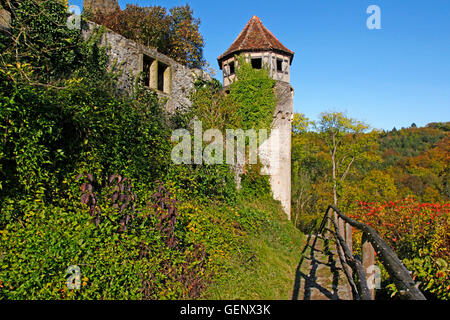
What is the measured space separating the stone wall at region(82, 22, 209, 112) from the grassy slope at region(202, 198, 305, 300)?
547 centimetres

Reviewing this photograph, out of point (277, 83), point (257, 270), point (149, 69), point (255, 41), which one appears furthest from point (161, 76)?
point (257, 270)

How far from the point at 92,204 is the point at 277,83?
512 inches

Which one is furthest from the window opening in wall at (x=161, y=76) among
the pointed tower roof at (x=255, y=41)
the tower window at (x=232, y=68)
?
the tower window at (x=232, y=68)

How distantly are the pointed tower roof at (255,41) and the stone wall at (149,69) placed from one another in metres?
4.85

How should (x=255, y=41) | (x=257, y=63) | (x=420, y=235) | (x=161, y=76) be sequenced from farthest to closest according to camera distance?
(x=257, y=63)
(x=255, y=41)
(x=161, y=76)
(x=420, y=235)

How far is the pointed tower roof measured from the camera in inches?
677

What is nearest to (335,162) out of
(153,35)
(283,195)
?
(283,195)

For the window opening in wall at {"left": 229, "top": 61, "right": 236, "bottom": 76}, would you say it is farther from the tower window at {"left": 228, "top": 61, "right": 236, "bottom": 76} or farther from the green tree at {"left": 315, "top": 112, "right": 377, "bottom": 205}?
the green tree at {"left": 315, "top": 112, "right": 377, "bottom": 205}

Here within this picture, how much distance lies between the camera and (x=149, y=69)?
11117mm

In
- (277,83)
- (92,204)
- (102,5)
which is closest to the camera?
(92,204)

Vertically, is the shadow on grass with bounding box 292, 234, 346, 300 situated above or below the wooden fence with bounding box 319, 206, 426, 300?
below

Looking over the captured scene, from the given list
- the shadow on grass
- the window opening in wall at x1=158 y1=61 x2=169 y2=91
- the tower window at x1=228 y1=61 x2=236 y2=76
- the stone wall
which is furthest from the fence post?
the tower window at x1=228 y1=61 x2=236 y2=76

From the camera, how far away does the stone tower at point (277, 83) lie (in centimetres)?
1591

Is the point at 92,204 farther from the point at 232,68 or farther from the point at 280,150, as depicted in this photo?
the point at 232,68
